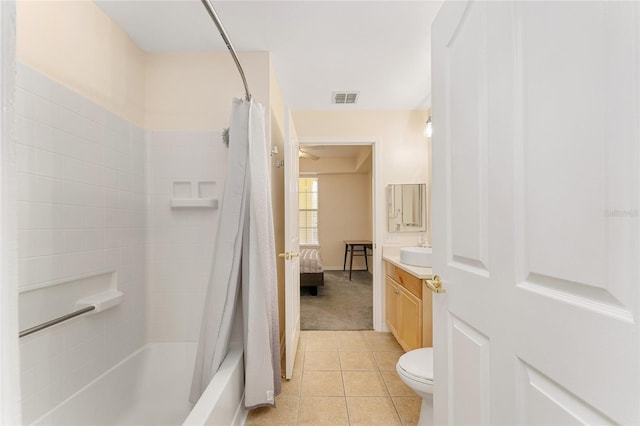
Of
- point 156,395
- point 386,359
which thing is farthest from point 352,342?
point 156,395

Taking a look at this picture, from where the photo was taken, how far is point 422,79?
2.34 meters

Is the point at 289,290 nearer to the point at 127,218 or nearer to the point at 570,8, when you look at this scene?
the point at 127,218

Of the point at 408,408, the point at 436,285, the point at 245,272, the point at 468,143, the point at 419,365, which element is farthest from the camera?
the point at 408,408

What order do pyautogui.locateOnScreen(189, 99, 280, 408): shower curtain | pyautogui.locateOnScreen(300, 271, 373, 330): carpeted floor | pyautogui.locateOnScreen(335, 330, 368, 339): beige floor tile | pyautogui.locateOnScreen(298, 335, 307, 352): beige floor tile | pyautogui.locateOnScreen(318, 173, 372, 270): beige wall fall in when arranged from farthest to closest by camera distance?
pyautogui.locateOnScreen(318, 173, 372, 270): beige wall < pyautogui.locateOnScreen(300, 271, 373, 330): carpeted floor < pyautogui.locateOnScreen(335, 330, 368, 339): beige floor tile < pyautogui.locateOnScreen(298, 335, 307, 352): beige floor tile < pyautogui.locateOnScreen(189, 99, 280, 408): shower curtain

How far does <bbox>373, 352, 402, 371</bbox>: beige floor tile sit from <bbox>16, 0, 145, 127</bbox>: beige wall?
8.60 feet

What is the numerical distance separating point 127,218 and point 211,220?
500mm

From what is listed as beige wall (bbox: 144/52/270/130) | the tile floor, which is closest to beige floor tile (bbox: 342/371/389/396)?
the tile floor

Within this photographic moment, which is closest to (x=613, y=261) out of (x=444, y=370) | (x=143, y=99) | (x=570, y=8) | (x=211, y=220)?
(x=570, y=8)

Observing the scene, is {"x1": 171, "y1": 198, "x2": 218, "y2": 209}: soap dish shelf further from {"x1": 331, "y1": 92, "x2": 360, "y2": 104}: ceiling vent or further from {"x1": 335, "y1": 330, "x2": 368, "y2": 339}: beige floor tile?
{"x1": 335, "y1": 330, "x2": 368, "y2": 339}: beige floor tile

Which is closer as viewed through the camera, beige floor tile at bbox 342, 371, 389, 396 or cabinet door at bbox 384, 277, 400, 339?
beige floor tile at bbox 342, 371, 389, 396

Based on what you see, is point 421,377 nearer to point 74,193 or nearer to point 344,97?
point 74,193

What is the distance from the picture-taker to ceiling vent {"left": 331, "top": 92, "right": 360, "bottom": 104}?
2.57 metres

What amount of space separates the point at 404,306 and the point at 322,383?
2.93 feet

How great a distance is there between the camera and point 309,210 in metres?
6.61
